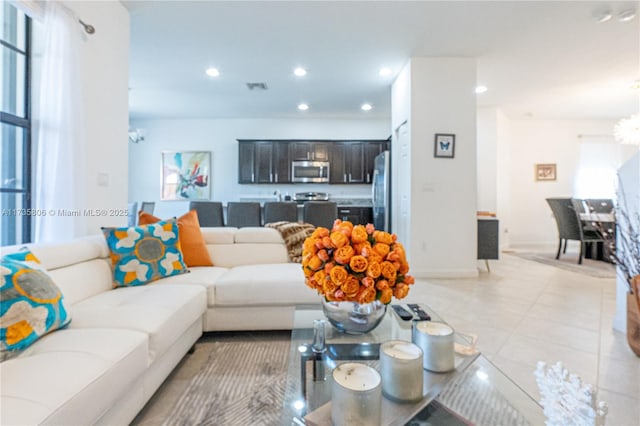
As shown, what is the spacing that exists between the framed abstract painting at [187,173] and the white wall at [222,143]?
122 millimetres

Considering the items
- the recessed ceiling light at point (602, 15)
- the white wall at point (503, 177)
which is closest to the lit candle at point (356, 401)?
the recessed ceiling light at point (602, 15)

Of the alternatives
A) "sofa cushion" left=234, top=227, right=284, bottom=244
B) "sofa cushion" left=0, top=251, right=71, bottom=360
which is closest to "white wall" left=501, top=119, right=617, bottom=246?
"sofa cushion" left=234, top=227, right=284, bottom=244

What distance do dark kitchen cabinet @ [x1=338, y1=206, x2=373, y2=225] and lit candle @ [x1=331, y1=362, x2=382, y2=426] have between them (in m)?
5.22

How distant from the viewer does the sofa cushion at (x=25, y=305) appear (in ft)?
3.37

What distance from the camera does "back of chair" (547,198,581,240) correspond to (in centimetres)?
464

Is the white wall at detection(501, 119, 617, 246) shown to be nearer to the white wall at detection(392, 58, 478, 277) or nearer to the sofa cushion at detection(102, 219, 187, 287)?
the white wall at detection(392, 58, 478, 277)

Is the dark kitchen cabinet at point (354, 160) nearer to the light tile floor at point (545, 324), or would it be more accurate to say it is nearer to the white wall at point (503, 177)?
the white wall at point (503, 177)

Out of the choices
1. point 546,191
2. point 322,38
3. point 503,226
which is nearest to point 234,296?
point 322,38

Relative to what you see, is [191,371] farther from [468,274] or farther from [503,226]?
[503,226]

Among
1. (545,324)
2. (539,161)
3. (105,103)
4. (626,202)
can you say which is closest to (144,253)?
(105,103)

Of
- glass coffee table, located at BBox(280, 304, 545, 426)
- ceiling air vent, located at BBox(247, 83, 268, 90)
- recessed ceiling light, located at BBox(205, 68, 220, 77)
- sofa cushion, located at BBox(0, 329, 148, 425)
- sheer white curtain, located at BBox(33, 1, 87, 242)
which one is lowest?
glass coffee table, located at BBox(280, 304, 545, 426)

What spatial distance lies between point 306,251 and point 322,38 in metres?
2.93

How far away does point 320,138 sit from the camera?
6484 millimetres

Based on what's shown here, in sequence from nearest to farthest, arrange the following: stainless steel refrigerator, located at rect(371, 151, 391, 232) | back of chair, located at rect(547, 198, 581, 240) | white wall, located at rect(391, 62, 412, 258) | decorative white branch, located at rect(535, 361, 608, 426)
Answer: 1. decorative white branch, located at rect(535, 361, 608, 426)
2. white wall, located at rect(391, 62, 412, 258)
3. back of chair, located at rect(547, 198, 581, 240)
4. stainless steel refrigerator, located at rect(371, 151, 391, 232)
